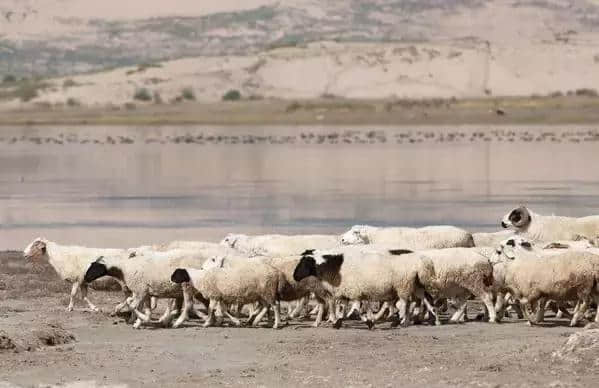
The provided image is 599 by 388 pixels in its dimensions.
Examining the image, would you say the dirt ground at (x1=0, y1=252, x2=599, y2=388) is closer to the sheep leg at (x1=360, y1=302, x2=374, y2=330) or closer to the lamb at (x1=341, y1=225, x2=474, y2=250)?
the sheep leg at (x1=360, y1=302, x2=374, y2=330)

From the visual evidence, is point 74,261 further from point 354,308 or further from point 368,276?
point 368,276

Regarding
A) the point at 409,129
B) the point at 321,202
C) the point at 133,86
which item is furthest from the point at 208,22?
the point at 321,202

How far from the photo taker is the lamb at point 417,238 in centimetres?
1784

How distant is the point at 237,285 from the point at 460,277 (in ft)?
7.28

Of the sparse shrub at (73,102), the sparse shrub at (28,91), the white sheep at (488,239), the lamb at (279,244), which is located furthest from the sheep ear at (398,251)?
the sparse shrub at (28,91)

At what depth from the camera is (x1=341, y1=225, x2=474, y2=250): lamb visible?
58.5 ft

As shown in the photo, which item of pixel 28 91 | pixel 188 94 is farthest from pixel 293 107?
pixel 28 91

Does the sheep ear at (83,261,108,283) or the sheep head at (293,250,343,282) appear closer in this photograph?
the sheep head at (293,250,343,282)

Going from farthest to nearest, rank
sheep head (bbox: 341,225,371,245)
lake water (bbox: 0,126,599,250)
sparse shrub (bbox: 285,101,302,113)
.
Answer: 1. sparse shrub (bbox: 285,101,302,113)
2. lake water (bbox: 0,126,599,250)
3. sheep head (bbox: 341,225,371,245)

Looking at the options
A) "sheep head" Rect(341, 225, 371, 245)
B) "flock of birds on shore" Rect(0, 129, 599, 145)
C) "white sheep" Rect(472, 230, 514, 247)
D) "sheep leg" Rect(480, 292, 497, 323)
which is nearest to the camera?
"sheep leg" Rect(480, 292, 497, 323)

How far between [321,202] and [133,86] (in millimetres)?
56709

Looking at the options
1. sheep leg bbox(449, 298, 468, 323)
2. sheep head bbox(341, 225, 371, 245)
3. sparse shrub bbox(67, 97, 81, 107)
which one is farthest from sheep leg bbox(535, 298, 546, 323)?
sparse shrub bbox(67, 97, 81, 107)

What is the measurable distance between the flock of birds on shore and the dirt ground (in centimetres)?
3715

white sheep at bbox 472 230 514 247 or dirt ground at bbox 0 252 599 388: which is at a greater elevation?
white sheep at bbox 472 230 514 247
